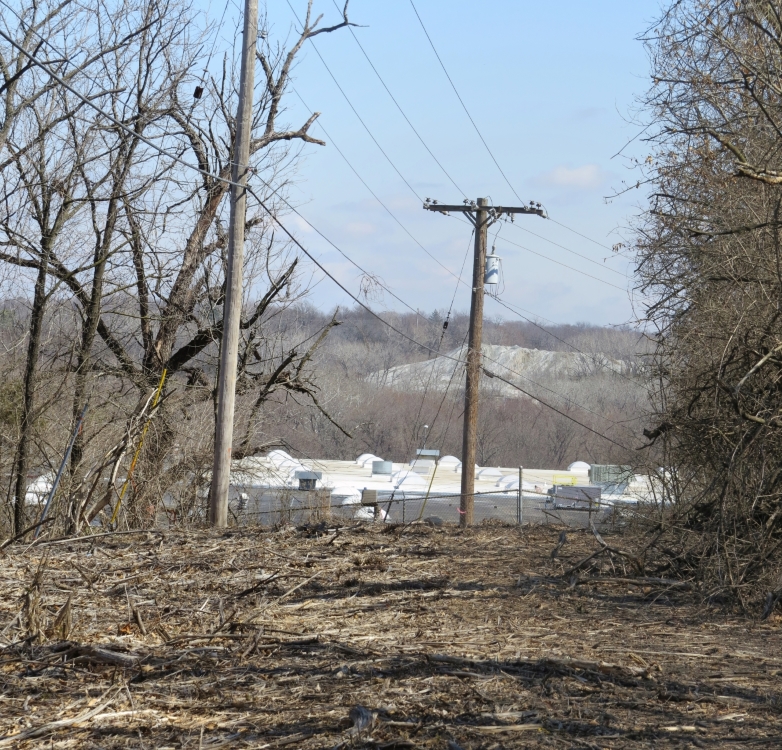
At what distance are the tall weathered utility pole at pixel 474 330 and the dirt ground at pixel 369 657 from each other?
38.2ft

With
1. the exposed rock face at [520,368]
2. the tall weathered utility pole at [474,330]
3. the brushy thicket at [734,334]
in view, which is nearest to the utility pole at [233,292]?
the brushy thicket at [734,334]

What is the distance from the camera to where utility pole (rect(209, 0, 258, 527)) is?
11250mm

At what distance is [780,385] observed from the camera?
708 cm

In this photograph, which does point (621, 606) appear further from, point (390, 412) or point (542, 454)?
point (542, 454)

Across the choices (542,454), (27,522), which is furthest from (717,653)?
(542,454)

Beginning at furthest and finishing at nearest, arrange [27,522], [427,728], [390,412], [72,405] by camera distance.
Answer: [390,412], [72,405], [27,522], [427,728]

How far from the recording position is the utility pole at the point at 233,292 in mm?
11250

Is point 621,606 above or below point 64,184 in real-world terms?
below

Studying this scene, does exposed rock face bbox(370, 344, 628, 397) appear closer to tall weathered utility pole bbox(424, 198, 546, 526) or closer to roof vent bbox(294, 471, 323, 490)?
roof vent bbox(294, 471, 323, 490)

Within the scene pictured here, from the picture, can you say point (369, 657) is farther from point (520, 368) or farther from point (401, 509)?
point (520, 368)

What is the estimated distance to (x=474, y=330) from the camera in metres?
20.1

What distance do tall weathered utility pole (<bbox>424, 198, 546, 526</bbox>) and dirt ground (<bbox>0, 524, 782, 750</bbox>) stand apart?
11.6 meters

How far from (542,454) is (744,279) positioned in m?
57.8

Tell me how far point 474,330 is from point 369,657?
51.9ft
